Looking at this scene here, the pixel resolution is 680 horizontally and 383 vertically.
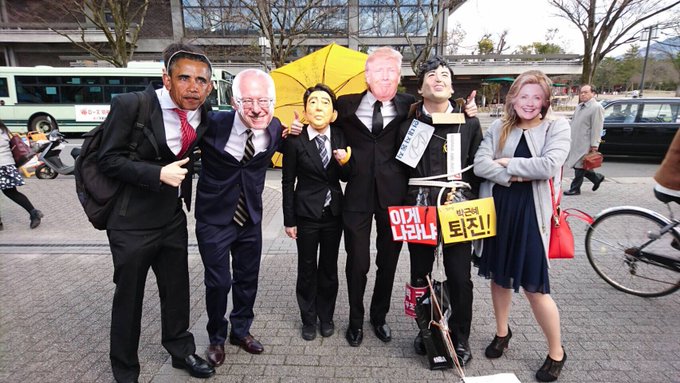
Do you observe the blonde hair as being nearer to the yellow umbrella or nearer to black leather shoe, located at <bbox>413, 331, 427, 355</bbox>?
the yellow umbrella

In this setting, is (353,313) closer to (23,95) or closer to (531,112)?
(531,112)

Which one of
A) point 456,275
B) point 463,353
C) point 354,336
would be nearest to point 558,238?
point 456,275

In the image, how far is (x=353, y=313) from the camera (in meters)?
2.96

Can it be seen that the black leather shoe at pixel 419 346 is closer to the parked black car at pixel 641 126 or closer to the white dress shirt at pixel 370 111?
the white dress shirt at pixel 370 111

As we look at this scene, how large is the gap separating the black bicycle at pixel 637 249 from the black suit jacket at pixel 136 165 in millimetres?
3827

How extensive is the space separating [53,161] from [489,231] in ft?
32.8

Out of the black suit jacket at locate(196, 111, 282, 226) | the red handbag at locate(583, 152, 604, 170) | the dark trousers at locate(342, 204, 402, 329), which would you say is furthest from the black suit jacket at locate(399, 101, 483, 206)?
the red handbag at locate(583, 152, 604, 170)

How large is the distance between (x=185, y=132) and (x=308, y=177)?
2.94 ft

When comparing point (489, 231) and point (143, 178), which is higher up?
point (143, 178)

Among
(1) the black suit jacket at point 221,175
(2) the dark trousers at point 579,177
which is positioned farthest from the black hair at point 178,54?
(2) the dark trousers at point 579,177

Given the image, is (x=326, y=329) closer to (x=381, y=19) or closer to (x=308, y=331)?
(x=308, y=331)

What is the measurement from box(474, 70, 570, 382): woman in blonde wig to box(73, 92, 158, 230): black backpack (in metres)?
2.05

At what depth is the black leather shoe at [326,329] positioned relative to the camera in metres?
3.08

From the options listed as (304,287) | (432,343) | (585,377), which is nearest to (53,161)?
(304,287)
